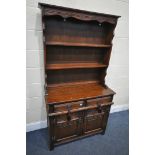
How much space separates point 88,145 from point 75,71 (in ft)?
3.51

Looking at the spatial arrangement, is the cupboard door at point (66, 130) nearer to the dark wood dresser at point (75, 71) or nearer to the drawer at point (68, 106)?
the dark wood dresser at point (75, 71)

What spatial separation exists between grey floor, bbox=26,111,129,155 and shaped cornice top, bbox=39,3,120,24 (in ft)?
5.51

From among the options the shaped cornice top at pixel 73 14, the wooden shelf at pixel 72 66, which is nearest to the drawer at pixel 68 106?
the wooden shelf at pixel 72 66

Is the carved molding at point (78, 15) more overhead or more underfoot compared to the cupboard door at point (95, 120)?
more overhead

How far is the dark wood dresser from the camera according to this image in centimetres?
182

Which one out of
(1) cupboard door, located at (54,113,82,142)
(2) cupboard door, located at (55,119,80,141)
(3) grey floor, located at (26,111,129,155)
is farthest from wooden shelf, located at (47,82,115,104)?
(3) grey floor, located at (26,111,129,155)

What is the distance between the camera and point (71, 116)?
190cm

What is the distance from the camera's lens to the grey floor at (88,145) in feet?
6.48

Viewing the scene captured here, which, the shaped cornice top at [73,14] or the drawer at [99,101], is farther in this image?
the drawer at [99,101]
